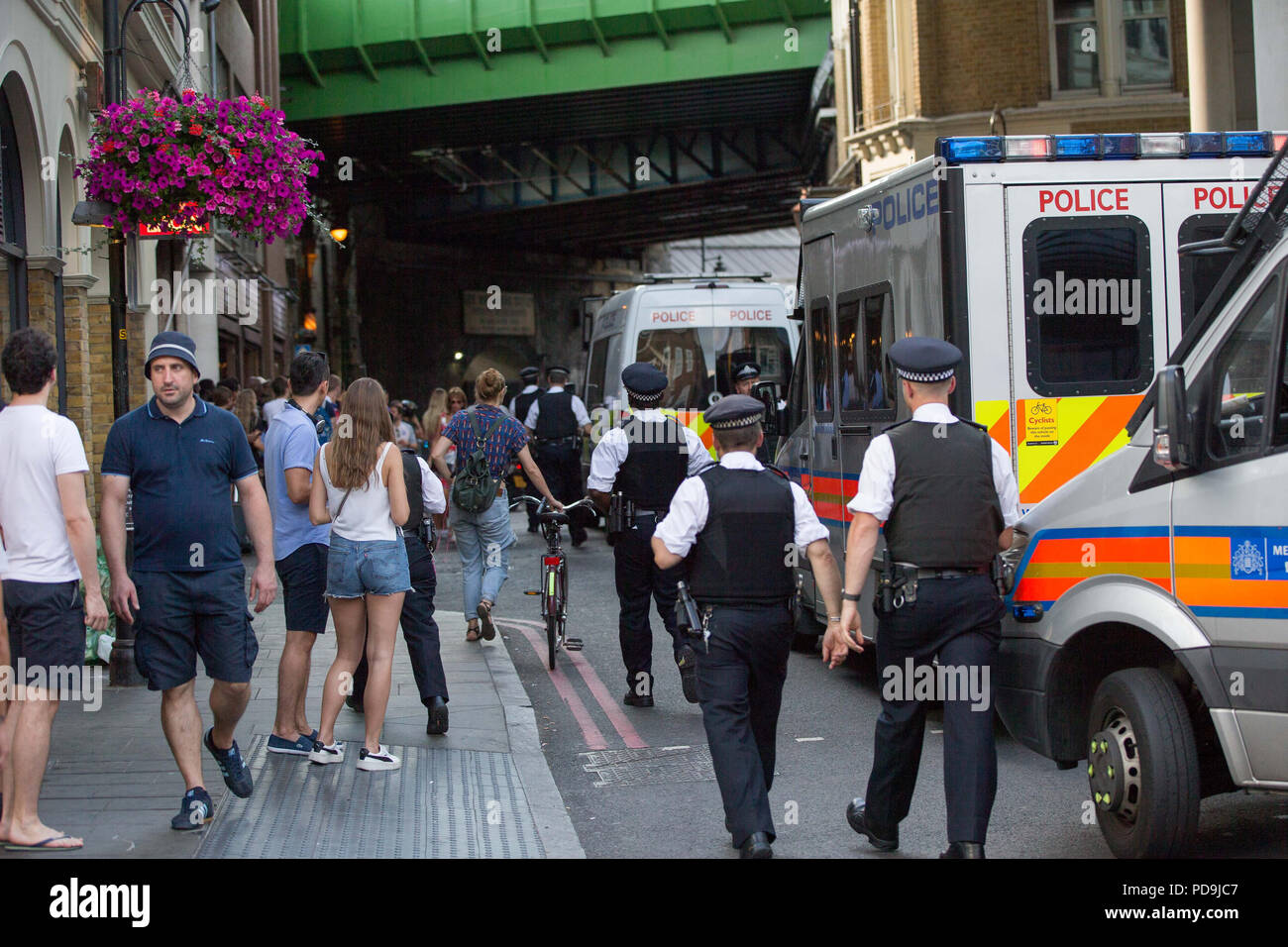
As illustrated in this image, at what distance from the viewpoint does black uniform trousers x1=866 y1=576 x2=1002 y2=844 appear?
516cm

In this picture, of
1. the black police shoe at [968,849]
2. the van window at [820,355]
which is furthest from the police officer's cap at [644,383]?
the black police shoe at [968,849]

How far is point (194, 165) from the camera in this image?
8.59m

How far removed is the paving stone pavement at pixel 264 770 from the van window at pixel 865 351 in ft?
8.95

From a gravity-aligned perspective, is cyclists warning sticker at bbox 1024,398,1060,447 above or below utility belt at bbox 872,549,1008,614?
above

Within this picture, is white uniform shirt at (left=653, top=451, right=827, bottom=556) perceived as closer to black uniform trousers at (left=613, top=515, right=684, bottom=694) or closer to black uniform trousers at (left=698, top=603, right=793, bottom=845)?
black uniform trousers at (left=698, top=603, right=793, bottom=845)

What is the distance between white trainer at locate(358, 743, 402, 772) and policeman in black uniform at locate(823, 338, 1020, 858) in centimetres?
251

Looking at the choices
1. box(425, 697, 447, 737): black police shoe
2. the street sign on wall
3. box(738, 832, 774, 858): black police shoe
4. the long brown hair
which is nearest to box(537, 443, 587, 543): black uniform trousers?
box(425, 697, 447, 737): black police shoe

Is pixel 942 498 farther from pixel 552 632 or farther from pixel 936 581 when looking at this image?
pixel 552 632

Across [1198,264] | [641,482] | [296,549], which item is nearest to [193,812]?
[296,549]

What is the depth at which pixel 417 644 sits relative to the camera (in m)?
7.74

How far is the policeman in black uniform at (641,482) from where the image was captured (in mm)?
8422

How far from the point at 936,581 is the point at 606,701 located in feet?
12.9

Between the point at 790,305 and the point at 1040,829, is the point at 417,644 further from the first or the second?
the point at 790,305

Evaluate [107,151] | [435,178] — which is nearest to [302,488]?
[107,151]
